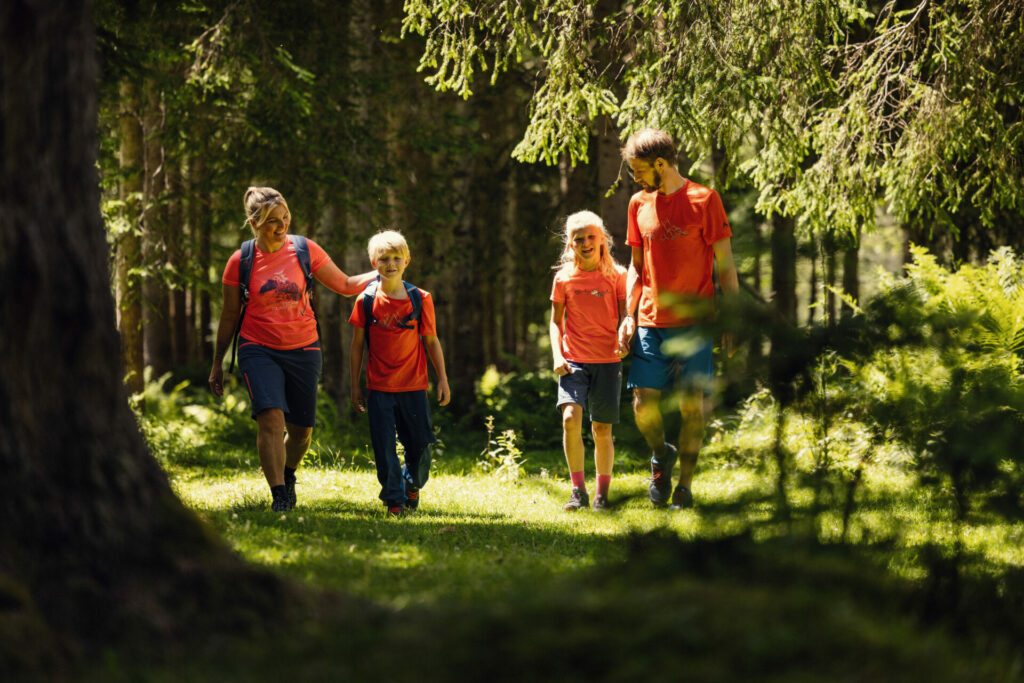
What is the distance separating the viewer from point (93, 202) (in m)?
3.12

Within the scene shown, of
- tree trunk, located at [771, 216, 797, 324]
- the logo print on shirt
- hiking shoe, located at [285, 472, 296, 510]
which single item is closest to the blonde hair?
the logo print on shirt

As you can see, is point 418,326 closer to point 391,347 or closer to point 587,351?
point 391,347

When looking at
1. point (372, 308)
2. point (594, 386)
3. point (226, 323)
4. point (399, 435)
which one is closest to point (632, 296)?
point (594, 386)

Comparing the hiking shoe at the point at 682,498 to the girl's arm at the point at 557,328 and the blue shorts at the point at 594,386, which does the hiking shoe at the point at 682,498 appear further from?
the girl's arm at the point at 557,328

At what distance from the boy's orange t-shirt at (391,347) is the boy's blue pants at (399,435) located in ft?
0.26

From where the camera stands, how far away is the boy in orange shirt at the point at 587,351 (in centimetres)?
651

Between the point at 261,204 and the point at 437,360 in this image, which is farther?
the point at 437,360

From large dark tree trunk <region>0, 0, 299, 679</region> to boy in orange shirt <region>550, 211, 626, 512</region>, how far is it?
373 centimetres

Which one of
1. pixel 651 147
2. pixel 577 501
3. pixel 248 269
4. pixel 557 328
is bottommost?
pixel 577 501

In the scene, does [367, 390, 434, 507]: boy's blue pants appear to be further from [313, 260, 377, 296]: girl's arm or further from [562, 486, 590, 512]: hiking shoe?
[562, 486, 590, 512]: hiking shoe

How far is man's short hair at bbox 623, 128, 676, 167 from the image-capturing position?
19.8 ft

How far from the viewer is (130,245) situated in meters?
11.7

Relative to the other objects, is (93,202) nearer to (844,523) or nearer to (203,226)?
(844,523)

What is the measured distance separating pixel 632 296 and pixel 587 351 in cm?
51
